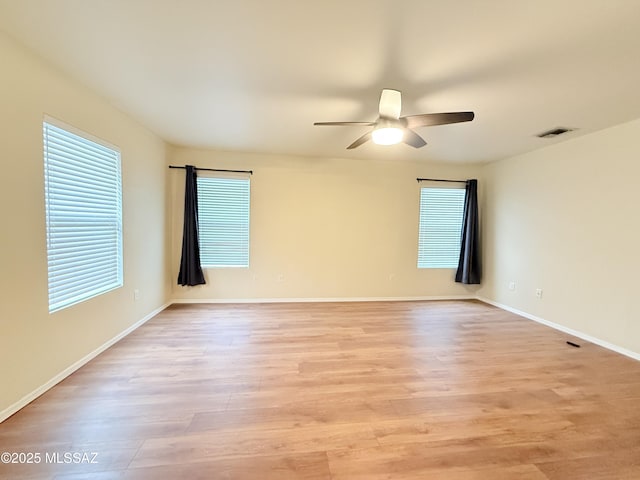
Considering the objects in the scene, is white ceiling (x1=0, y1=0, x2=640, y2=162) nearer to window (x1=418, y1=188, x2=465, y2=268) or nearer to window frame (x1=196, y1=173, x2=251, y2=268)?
window frame (x1=196, y1=173, x2=251, y2=268)

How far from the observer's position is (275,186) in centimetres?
469

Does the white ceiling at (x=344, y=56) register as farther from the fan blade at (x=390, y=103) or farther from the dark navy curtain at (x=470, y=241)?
the dark navy curtain at (x=470, y=241)

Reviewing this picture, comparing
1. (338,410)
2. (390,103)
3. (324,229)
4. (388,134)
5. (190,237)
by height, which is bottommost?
(338,410)

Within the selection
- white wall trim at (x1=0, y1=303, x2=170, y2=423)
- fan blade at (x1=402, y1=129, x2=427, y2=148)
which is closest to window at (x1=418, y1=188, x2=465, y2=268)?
fan blade at (x1=402, y1=129, x2=427, y2=148)

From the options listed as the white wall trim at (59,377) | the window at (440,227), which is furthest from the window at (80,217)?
the window at (440,227)

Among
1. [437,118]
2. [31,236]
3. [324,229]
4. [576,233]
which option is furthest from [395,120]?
[576,233]

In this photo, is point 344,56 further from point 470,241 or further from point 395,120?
point 470,241

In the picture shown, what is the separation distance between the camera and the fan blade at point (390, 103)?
86.0 inches

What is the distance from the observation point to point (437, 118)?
220 centimetres

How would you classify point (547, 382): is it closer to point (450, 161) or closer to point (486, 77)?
point (486, 77)

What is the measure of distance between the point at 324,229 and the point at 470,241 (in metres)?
2.57

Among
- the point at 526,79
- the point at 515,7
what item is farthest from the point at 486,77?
the point at 515,7

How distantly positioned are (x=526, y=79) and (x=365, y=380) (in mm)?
2697

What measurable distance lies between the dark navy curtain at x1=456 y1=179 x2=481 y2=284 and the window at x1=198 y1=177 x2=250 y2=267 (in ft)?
12.4
